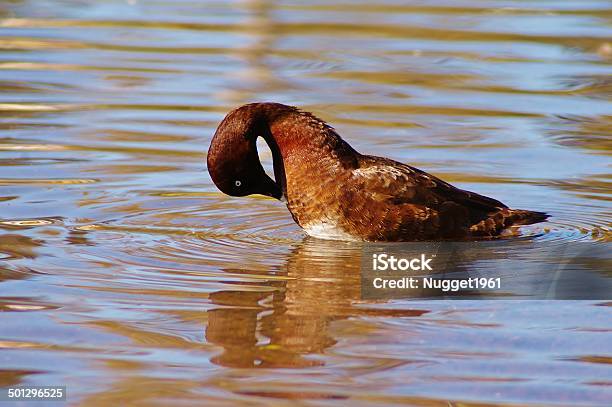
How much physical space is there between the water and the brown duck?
0.22m

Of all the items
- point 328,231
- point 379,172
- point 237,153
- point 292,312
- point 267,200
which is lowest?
point 292,312

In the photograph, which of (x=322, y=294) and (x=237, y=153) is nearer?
(x=322, y=294)

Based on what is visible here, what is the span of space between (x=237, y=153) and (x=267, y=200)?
154 cm

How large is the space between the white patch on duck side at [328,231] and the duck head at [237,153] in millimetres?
387

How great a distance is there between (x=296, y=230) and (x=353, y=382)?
2.83m

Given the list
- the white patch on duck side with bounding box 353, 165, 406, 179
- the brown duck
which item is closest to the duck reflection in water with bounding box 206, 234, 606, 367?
the brown duck

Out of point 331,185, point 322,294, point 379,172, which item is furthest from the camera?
point 379,172

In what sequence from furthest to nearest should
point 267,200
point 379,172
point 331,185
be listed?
1. point 267,200
2. point 379,172
3. point 331,185

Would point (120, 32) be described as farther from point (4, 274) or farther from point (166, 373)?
point (166, 373)

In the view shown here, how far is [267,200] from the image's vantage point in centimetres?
873

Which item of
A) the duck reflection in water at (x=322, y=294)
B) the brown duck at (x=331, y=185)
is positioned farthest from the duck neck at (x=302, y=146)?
the duck reflection in water at (x=322, y=294)

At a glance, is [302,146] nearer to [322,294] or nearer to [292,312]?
[322,294]

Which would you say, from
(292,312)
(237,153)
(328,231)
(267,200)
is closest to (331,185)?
(328,231)

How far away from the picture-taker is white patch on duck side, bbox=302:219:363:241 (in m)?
7.20
